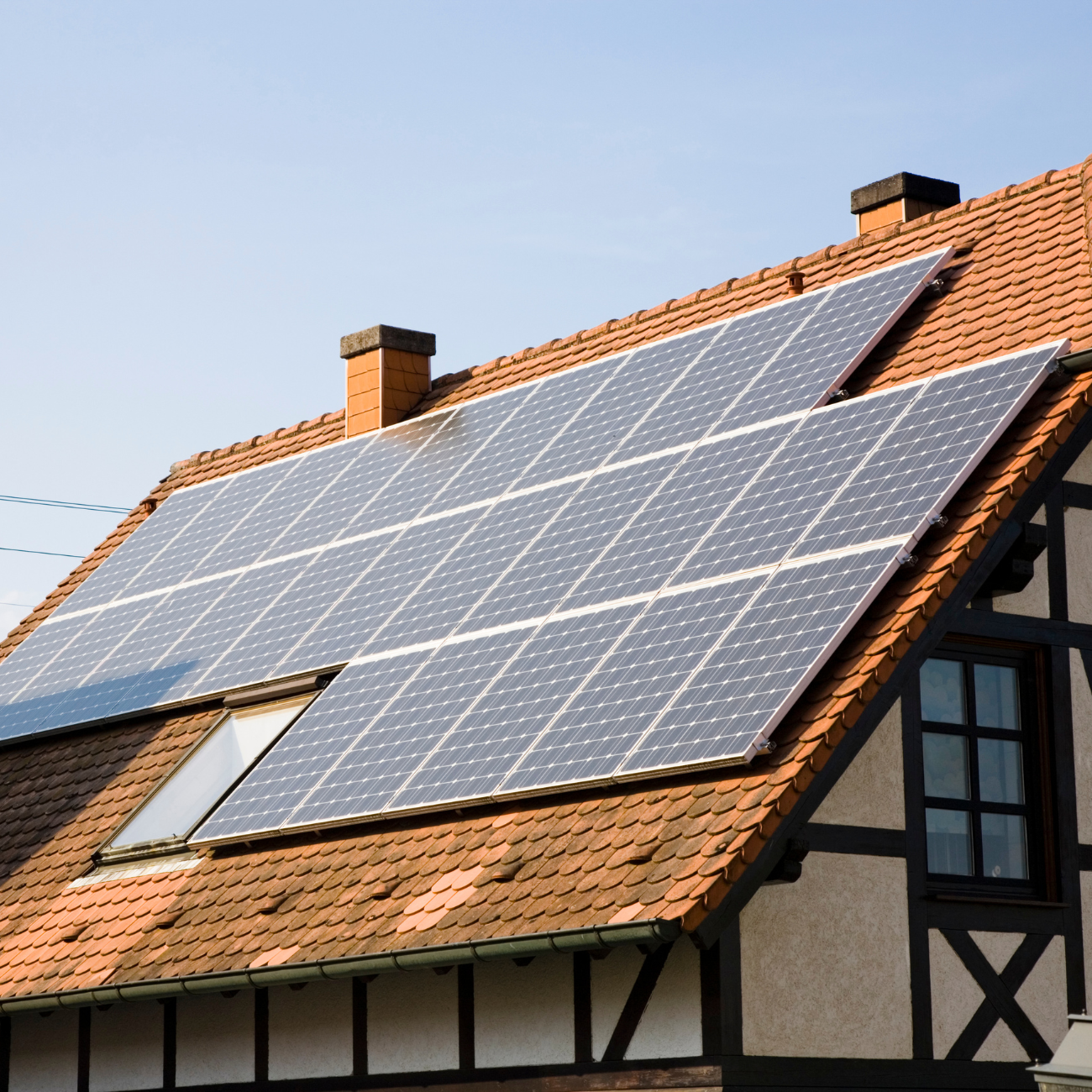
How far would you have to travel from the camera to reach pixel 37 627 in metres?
20.4

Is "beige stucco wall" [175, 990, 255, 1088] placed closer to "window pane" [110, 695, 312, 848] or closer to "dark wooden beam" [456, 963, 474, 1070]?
"window pane" [110, 695, 312, 848]

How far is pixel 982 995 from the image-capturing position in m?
11.4

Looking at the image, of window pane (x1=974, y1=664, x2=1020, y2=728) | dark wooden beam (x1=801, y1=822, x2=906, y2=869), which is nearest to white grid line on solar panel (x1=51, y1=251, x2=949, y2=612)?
window pane (x1=974, y1=664, x2=1020, y2=728)

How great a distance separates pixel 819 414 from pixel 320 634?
435 cm

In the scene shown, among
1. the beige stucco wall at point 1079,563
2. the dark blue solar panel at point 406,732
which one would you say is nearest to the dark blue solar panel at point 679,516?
the dark blue solar panel at point 406,732

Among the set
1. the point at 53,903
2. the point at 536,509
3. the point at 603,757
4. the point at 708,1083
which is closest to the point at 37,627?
the point at 53,903

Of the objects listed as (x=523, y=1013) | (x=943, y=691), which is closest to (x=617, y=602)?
(x=943, y=691)

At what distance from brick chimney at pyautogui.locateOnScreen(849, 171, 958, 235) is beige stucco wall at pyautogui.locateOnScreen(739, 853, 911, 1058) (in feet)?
26.0

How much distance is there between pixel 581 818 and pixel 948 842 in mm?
2204

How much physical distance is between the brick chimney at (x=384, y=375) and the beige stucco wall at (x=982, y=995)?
9781 mm

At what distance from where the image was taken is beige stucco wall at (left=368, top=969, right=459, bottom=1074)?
11891mm

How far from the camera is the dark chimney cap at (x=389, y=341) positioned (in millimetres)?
20125

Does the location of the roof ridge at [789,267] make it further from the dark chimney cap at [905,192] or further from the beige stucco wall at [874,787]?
the beige stucco wall at [874,787]

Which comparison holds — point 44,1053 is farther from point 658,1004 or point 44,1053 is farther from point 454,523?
point 658,1004
